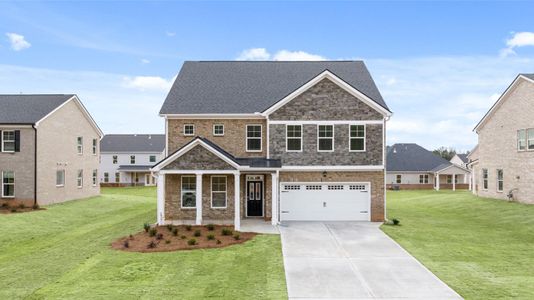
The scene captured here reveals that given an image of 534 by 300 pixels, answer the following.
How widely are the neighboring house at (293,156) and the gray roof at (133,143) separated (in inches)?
1789

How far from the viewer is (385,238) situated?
1950 centimetres

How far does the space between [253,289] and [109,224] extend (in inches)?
609

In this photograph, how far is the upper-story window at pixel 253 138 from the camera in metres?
25.3

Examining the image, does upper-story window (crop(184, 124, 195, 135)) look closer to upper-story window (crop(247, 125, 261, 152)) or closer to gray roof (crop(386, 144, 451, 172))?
upper-story window (crop(247, 125, 261, 152))

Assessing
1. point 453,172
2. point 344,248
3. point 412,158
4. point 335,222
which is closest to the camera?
point 344,248

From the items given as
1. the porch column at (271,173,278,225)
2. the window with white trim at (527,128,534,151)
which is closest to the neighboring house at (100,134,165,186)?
the porch column at (271,173,278,225)

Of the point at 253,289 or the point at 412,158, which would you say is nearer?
the point at 253,289

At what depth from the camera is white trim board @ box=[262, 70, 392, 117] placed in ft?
78.3

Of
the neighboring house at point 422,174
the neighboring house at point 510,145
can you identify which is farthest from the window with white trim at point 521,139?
the neighboring house at point 422,174

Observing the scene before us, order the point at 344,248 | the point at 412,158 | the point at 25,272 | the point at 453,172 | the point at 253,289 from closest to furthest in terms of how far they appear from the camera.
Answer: the point at 253,289 → the point at 25,272 → the point at 344,248 → the point at 453,172 → the point at 412,158

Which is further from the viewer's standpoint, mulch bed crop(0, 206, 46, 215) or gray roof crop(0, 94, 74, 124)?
gray roof crop(0, 94, 74, 124)

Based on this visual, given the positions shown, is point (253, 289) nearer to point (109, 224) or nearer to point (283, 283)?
point (283, 283)

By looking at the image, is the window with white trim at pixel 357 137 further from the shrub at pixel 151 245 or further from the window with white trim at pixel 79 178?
the window with white trim at pixel 79 178

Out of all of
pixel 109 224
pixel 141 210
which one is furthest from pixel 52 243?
pixel 141 210
